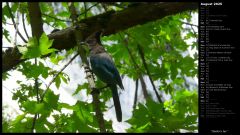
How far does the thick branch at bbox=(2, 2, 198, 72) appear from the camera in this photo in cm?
286

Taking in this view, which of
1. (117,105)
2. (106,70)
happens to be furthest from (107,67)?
(117,105)

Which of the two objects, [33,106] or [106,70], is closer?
[33,106]

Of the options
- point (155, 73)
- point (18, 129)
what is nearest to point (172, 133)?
point (18, 129)

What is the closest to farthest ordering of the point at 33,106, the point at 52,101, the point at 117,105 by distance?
the point at 33,106
the point at 52,101
the point at 117,105

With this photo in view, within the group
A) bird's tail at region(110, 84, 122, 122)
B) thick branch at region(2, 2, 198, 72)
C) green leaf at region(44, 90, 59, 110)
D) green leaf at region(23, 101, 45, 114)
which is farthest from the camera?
thick branch at region(2, 2, 198, 72)

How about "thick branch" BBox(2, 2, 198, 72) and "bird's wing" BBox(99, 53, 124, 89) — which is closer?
"bird's wing" BBox(99, 53, 124, 89)

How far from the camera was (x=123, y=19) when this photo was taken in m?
2.90

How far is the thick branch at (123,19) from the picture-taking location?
9.37ft

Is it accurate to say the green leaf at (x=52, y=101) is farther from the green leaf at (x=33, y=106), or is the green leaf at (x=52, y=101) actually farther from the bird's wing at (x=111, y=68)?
the bird's wing at (x=111, y=68)

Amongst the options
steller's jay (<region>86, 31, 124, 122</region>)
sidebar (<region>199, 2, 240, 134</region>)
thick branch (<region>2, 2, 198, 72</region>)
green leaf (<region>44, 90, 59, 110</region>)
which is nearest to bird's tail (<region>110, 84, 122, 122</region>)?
steller's jay (<region>86, 31, 124, 122</region>)

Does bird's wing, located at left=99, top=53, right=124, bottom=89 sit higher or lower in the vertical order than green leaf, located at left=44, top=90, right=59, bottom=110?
higher

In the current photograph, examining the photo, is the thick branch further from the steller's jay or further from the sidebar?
the steller's jay

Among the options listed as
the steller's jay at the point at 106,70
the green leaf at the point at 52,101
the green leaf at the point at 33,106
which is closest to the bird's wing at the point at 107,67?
the steller's jay at the point at 106,70

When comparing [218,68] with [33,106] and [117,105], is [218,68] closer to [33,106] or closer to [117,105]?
[117,105]
